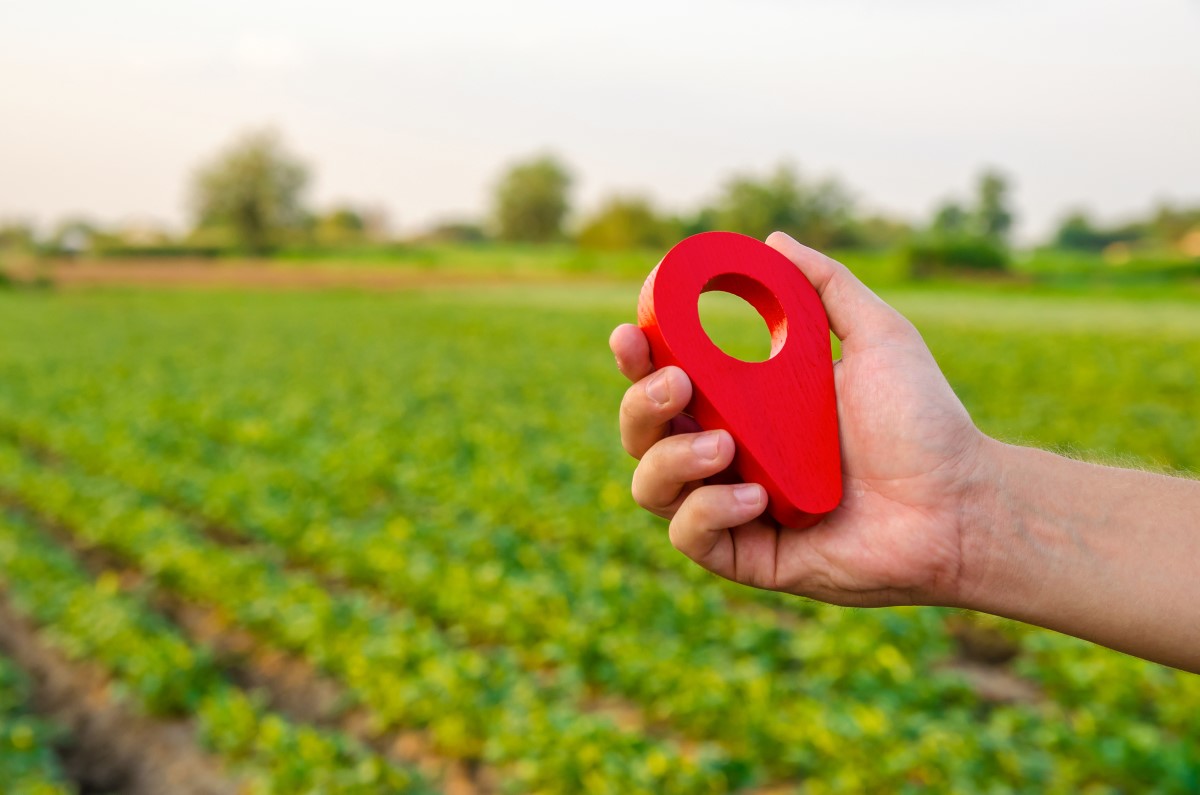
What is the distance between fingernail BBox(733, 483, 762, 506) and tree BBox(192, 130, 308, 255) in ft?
248

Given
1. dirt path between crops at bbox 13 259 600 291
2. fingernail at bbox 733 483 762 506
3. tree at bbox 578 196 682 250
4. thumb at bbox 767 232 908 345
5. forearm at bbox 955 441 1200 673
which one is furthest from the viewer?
tree at bbox 578 196 682 250

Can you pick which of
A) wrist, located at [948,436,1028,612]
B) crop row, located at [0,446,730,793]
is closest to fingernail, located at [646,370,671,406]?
wrist, located at [948,436,1028,612]

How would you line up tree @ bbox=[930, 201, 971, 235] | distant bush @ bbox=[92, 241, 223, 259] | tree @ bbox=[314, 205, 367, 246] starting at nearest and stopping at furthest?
1. distant bush @ bbox=[92, 241, 223, 259]
2. tree @ bbox=[930, 201, 971, 235]
3. tree @ bbox=[314, 205, 367, 246]

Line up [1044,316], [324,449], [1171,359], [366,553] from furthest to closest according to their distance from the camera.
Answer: [1044,316]
[1171,359]
[324,449]
[366,553]

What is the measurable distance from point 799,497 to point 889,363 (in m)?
0.36

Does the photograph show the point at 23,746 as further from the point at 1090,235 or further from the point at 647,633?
the point at 1090,235

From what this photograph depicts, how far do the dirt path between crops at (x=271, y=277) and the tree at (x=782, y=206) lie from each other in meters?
10.7

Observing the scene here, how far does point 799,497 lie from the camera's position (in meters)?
1.77

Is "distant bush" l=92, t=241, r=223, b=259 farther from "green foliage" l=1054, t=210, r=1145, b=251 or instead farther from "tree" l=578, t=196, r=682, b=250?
"green foliage" l=1054, t=210, r=1145, b=251

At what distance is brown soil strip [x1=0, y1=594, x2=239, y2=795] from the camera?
442cm

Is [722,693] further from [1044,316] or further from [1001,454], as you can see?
[1044,316]

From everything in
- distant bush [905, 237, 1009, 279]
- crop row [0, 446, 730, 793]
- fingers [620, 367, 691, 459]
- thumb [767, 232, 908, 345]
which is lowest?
crop row [0, 446, 730, 793]

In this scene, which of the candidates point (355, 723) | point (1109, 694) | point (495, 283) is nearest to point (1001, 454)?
point (1109, 694)

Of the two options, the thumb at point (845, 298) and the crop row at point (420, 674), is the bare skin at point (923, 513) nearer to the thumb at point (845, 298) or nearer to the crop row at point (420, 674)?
the thumb at point (845, 298)
